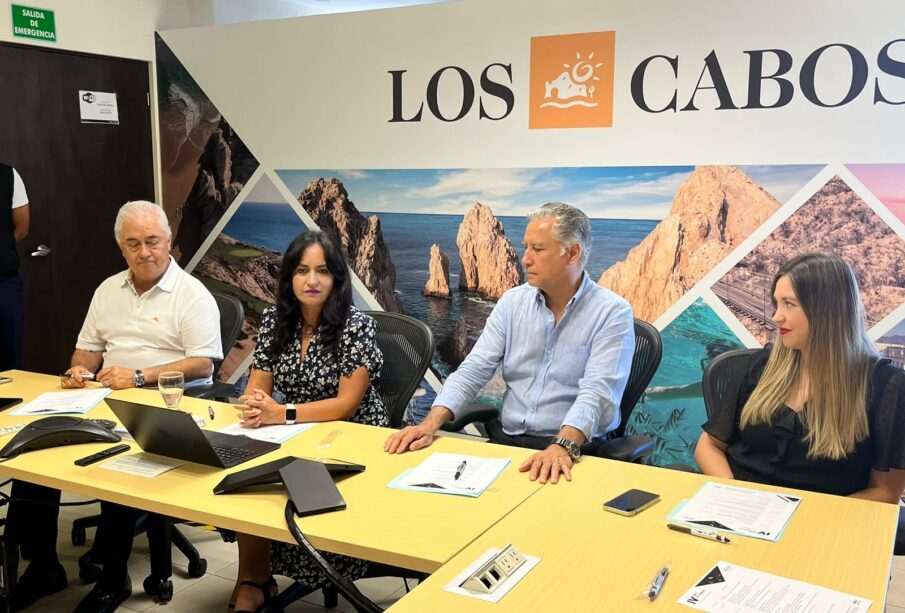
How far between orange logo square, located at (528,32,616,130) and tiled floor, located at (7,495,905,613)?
228 cm

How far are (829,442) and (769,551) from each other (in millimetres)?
572

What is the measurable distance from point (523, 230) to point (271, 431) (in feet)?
7.11

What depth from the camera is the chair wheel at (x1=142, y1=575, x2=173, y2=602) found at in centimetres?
277

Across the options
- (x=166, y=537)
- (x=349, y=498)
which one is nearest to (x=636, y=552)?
(x=349, y=498)

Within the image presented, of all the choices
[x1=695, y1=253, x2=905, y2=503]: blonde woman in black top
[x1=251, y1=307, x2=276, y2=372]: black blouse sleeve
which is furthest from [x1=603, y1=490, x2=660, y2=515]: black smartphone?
[x1=251, y1=307, x2=276, y2=372]: black blouse sleeve

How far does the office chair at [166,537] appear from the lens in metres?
2.77

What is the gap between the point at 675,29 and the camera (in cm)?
369

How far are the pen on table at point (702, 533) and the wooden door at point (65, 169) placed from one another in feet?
13.6

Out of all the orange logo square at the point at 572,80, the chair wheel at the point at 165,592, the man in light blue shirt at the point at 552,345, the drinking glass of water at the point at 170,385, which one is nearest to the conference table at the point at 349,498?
the drinking glass of water at the point at 170,385

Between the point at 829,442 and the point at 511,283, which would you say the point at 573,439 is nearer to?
the point at 829,442

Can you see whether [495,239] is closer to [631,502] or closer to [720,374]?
[720,374]

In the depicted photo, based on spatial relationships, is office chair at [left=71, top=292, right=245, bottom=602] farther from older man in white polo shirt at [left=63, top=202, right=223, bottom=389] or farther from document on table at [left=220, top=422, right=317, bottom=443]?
document on table at [left=220, top=422, right=317, bottom=443]

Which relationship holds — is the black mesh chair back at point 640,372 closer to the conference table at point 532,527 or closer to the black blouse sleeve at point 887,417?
the conference table at point 532,527

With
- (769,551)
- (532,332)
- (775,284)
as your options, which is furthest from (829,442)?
(532,332)
